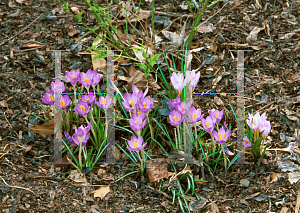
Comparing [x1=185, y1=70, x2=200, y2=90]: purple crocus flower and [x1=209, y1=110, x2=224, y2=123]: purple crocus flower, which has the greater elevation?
[x1=185, y1=70, x2=200, y2=90]: purple crocus flower

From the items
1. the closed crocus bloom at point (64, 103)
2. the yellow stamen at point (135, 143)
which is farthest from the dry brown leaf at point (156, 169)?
the closed crocus bloom at point (64, 103)

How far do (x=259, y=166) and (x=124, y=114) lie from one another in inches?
36.7

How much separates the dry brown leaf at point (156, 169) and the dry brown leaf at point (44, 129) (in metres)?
0.71

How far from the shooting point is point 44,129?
88.8 inches

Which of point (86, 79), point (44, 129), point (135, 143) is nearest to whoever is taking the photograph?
point (135, 143)

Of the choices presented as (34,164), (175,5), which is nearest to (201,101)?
(175,5)

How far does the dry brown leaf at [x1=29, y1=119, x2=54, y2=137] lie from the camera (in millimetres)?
2242

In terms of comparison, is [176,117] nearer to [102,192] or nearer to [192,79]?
[192,79]

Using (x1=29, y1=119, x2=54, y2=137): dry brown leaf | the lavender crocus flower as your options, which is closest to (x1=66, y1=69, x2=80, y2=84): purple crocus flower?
the lavender crocus flower

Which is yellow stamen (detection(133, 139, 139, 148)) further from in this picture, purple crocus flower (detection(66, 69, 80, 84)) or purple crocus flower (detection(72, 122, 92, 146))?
purple crocus flower (detection(66, 69, 80, 84))

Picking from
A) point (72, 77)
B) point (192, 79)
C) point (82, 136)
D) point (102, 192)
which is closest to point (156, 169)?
point (102, 192)

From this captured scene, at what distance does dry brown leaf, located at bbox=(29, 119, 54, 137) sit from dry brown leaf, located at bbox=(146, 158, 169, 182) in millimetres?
708

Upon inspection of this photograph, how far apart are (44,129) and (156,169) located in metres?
0.82

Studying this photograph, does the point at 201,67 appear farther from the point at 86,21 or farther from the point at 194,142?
the point at 86,21
